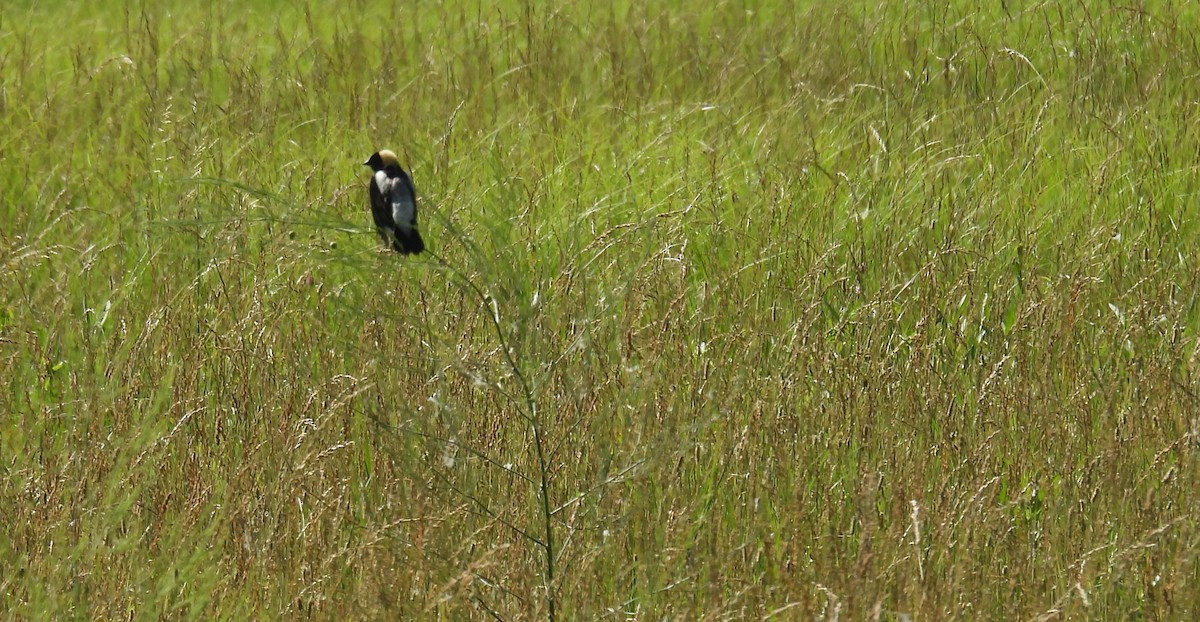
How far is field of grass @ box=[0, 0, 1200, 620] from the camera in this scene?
2.43 metres

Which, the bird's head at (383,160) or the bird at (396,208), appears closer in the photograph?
the bird at (396,208)

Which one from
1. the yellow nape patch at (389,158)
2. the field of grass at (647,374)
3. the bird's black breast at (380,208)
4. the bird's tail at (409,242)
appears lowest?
the field of grass at (647,374)

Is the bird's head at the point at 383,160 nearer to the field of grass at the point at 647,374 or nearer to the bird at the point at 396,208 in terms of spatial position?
the bird at the point at 396,208

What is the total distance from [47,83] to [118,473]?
155 inches

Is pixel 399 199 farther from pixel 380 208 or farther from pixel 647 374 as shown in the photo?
pixel 647 374

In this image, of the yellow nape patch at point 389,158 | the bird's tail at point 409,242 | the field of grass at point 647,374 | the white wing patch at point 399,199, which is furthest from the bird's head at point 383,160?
the bird's tail at point 409,242

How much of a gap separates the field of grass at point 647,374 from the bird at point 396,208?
0.09 meters

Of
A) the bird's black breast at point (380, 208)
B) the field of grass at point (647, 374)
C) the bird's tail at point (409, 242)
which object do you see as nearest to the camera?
the field of grass at point (647, 374)

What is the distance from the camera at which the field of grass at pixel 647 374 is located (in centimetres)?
243

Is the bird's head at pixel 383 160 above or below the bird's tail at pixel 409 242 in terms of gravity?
above

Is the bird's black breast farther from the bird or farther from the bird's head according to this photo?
the bird's head

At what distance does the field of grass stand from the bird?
90 millimetres

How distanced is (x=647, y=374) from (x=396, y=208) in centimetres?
107

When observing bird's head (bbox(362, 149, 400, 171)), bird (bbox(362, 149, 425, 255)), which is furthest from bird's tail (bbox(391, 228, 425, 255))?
bird's head (bbox(362, 149, 400, 171))
